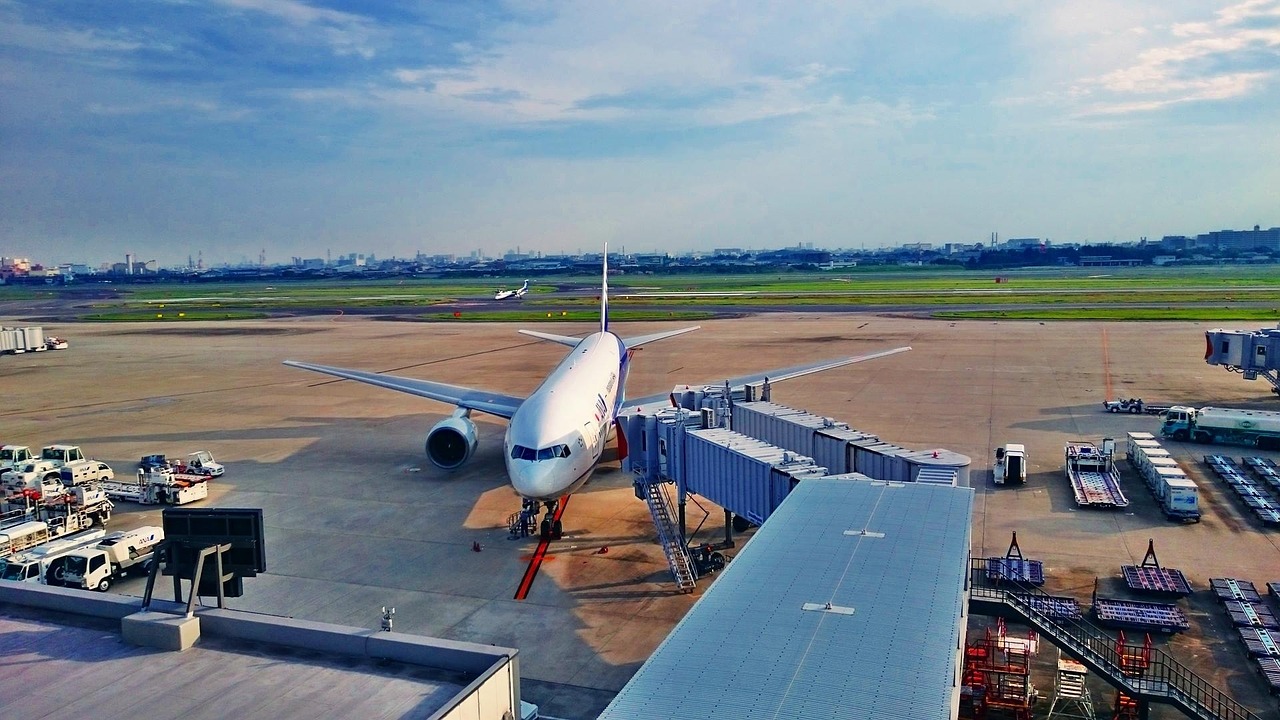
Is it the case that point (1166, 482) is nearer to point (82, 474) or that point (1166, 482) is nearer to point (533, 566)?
point (533, 566)

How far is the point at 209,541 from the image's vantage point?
47.7ft

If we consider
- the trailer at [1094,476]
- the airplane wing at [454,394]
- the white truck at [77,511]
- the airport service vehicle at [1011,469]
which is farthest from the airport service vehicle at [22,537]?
the trailer at [1094,476]

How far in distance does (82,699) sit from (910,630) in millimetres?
12264

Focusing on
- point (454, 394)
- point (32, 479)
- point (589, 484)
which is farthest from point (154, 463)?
point (589, 484)

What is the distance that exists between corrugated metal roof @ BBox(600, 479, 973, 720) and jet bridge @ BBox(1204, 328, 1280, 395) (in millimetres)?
47298

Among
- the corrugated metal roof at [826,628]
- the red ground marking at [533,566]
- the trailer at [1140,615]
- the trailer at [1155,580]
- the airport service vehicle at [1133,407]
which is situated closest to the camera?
the corrugated metal roof at [826,628]

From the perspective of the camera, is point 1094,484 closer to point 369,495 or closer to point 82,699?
point 369,495

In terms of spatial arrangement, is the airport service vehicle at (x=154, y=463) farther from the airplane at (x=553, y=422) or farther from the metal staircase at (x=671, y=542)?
the metal staircase at (x=671, y=542)

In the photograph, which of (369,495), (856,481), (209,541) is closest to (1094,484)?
(856,481)

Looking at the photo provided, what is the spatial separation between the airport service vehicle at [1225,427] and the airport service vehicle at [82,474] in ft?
167

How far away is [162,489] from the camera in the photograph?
3566cm

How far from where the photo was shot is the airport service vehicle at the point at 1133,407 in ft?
167

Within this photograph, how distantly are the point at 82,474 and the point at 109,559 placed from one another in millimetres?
12671

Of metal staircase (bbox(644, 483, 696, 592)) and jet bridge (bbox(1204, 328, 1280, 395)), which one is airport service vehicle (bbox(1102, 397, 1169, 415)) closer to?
jet bridge (bbox(1204, 328, 1280, 395))
